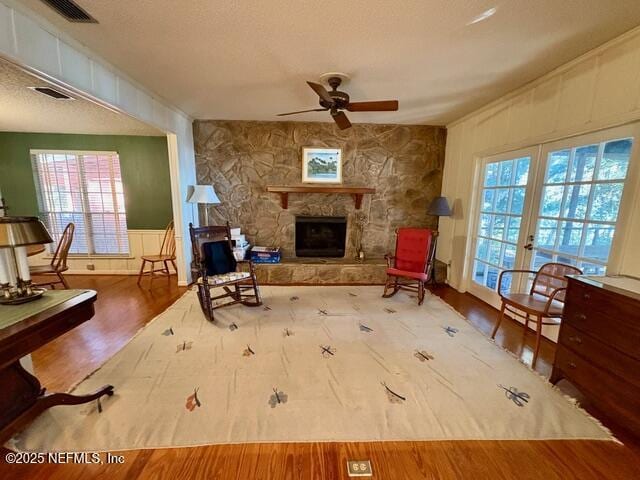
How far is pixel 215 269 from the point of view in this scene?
2982mm

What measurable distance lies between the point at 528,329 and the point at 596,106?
2.01m

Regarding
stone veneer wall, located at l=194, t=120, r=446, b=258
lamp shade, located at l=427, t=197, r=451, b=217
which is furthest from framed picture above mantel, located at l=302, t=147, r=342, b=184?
lamp shade, located at l=427, t=197, r=451, b=217

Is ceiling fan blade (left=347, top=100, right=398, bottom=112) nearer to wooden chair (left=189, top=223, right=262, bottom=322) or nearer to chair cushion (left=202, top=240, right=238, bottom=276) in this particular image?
wooden chair (left=189, top=223, right=262, bottom=322)

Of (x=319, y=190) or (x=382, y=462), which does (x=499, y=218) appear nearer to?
(x=319, y=190)

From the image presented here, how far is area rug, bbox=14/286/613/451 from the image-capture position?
1.40 meters

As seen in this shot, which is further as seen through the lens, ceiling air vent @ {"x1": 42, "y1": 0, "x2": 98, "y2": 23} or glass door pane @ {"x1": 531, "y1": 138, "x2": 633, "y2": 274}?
glass door pane @ {"x1": 531, "y1": 138, "x2": 633, "y2": 274}

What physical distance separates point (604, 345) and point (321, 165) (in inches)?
139

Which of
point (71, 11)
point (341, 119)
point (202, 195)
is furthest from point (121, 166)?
point (341, 119)

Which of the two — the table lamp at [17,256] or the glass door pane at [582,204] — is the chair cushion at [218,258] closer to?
the table lamp at [17,256]

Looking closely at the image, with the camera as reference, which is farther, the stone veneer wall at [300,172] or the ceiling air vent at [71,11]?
the stone veneer wall at [300,172]

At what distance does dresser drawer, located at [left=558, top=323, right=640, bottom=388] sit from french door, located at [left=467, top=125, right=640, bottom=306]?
74 centimetres

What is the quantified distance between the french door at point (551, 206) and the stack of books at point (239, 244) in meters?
3.31

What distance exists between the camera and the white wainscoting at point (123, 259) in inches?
167

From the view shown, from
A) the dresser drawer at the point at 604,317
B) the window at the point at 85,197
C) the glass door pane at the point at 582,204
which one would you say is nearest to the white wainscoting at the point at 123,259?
the window at the point at 85,197
